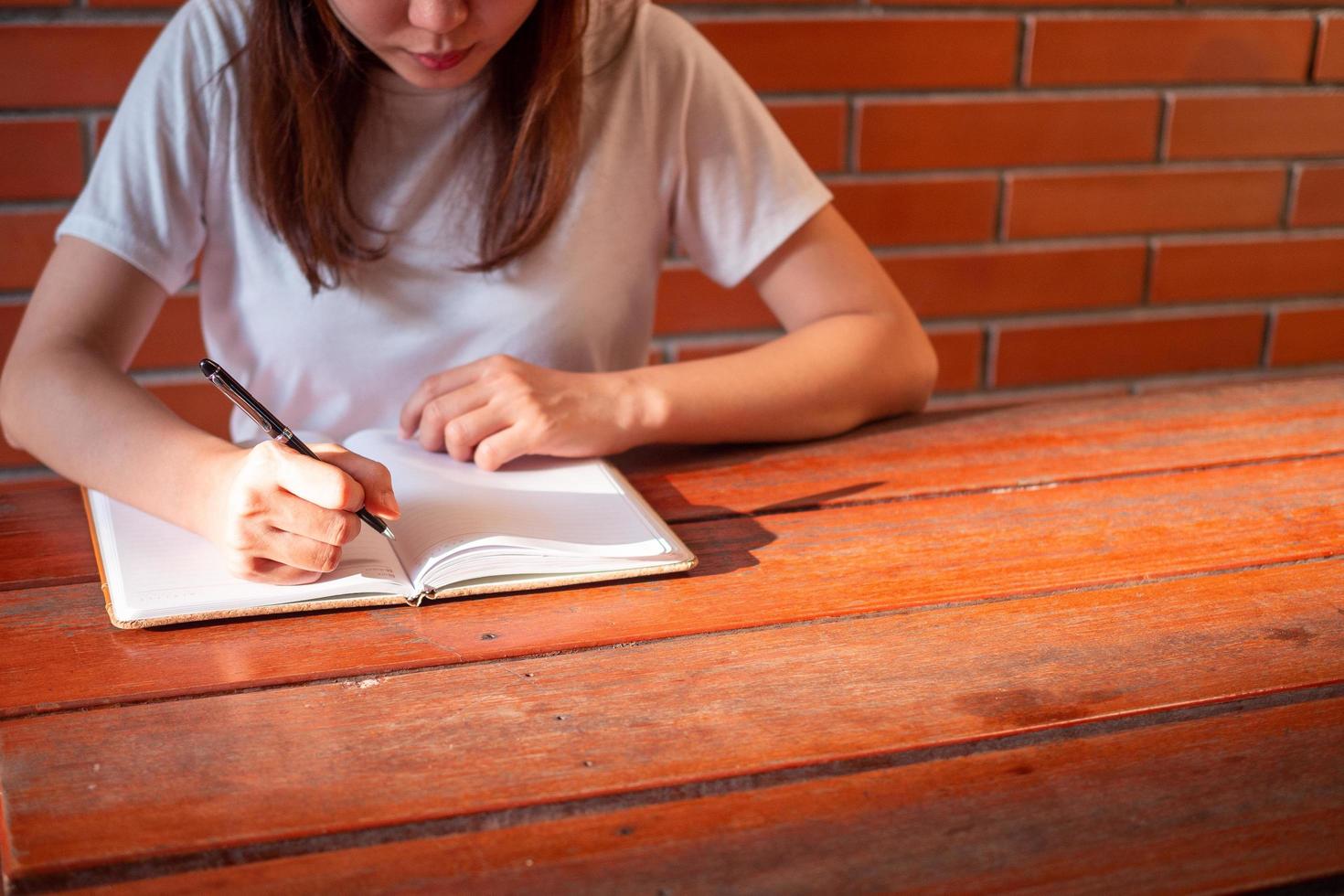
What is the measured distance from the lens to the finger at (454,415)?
1.00 meters

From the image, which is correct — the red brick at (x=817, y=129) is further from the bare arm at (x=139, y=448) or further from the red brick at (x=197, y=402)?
the bare arm at (x=139, y=448)

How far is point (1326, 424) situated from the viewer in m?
1.18

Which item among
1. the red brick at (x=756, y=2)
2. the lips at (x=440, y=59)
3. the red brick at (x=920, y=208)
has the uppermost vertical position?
the lips at (x=440, y=59)

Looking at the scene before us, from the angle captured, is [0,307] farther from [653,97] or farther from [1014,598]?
[1014,598]

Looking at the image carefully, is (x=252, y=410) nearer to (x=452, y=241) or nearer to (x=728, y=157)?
(x=452, y=241)

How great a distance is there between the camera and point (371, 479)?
82 centimetres

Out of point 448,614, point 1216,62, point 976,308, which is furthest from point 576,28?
point 1216,62

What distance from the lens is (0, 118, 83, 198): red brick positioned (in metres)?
1.60

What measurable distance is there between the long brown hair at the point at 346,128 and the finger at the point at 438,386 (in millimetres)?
189

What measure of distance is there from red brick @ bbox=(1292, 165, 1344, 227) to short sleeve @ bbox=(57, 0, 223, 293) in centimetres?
175

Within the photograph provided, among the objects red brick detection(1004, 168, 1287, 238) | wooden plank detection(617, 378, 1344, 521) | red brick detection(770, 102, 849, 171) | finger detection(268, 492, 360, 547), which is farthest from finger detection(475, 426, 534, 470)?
red brick detection(1004, 168, 1287, 238)

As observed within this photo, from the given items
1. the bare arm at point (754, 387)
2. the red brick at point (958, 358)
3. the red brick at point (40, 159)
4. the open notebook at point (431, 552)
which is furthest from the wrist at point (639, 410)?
the red brick at point (958, 358)

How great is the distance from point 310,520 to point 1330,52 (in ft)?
6.32

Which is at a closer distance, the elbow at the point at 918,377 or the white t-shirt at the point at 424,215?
the white t-shirt at the point at 424,215
